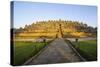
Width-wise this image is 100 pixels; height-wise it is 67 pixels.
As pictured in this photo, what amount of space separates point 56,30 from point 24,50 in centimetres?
56

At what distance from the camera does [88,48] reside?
10.0 feet

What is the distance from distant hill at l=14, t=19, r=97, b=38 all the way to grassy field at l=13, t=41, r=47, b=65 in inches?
4.4

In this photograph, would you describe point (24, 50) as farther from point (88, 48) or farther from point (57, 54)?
point (88, 48)

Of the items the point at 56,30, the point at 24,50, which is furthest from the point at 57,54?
the point at 24,50

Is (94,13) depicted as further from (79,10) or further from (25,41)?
(25,41)

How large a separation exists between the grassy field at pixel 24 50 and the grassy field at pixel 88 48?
61cm

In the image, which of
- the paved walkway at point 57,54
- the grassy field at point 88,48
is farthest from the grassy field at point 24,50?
the grassy field at point 88,48

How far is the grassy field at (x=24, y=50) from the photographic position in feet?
8.58

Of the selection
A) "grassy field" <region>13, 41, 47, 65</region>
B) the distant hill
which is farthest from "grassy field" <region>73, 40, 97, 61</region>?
"grassy field" <region>13, 41, 47, 65</region>

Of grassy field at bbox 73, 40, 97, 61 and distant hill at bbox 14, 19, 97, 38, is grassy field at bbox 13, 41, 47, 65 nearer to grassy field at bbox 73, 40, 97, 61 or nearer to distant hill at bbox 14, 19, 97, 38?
distant hill at bbox 14, 19, 97, 38

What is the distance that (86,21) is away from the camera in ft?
10.0

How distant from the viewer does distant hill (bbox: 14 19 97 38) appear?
2.71m
